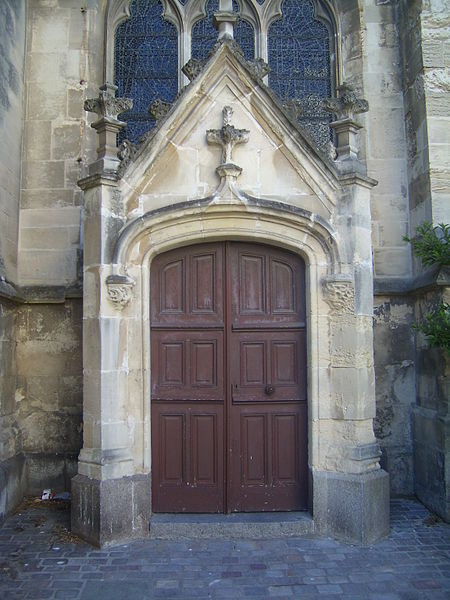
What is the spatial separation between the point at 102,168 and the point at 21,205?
6.48ft

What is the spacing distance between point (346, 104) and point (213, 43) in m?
2.87

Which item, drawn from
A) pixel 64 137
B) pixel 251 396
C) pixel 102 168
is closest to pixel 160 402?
pixel 251 396

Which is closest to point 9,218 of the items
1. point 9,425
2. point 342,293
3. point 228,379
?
point 9,425

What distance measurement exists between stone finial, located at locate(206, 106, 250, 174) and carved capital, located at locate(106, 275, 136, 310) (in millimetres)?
1498

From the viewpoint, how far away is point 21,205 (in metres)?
6.67

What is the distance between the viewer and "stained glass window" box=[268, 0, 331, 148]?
282 inches

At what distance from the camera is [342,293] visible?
17.1 feet

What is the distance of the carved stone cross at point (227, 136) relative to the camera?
17.2 ft

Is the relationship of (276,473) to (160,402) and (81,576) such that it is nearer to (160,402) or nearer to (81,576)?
(160,402)

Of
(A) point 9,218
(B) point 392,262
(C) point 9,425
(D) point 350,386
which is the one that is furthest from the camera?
(B) point 392,262

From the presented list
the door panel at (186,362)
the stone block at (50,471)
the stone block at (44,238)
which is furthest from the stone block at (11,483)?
the stone block at (44,238)

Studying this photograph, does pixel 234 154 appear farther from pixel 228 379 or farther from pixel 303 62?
pixel 303 62

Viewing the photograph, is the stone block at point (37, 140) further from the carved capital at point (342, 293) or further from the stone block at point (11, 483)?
the carved capital at point (342, 293)

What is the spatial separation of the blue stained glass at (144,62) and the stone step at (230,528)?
4.86 metres
